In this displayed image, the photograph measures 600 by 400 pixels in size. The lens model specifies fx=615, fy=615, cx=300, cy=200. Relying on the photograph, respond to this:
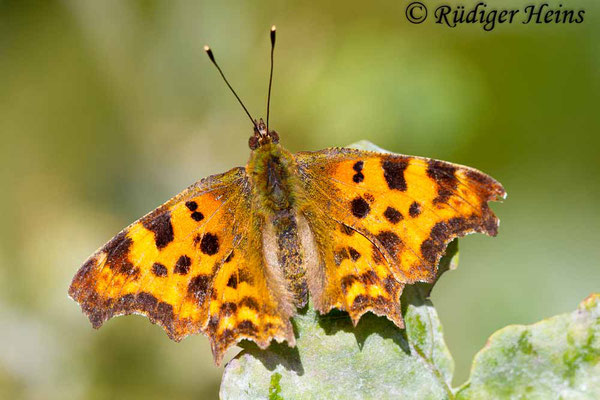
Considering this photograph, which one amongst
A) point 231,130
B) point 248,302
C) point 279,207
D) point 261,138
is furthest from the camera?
point 231,130

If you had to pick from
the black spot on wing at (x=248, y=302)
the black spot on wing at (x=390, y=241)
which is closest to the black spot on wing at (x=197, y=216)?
the black spot on wing at (x=248, y=302)

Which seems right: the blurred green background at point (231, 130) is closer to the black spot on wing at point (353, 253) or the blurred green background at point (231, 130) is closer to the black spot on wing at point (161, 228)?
the black spot on wing at point (353, 253)

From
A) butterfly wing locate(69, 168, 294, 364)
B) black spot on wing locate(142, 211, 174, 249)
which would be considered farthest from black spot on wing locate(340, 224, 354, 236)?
black spot on wing locate(142, 211, 174, 249)

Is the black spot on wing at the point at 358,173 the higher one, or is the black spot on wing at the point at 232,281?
the black spot on wing at the point at 358,173

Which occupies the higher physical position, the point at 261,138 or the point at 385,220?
the point at 261,138

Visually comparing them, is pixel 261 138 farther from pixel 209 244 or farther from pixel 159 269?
pixel 159 269

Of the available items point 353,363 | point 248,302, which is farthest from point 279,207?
point 353,363

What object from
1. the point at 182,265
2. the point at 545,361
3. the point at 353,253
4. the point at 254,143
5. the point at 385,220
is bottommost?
the point at 545,361

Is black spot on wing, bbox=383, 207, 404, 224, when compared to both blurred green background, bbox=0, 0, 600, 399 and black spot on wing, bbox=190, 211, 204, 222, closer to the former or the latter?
→ black spot on wing, bbox=190, 211, 204, 222
